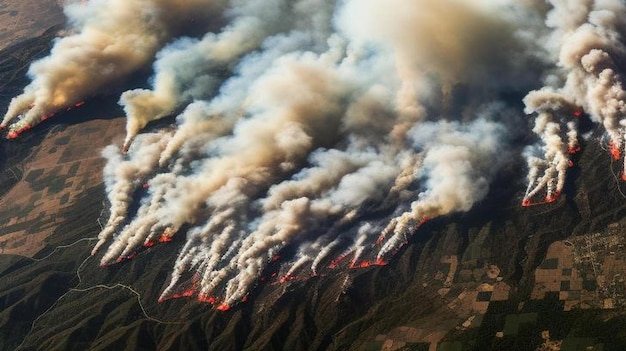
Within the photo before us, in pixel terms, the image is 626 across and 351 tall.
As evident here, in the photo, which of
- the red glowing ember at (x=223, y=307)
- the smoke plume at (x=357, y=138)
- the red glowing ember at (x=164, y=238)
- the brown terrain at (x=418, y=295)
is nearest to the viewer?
the brown terrain at (x=418, y=295)

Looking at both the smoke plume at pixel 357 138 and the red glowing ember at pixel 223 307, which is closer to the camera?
the red glowing ember at pixel 223 307

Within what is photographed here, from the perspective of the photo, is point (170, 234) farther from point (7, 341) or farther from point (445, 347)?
point (445, 347)

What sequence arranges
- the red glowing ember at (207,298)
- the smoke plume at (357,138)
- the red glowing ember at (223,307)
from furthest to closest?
the smoke plume at (357,138) < the red glowing ember at (207,298) < the red glowing ember at (223,307)

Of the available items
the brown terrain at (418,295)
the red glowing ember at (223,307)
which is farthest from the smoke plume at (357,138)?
the brown terrain at (418,295)

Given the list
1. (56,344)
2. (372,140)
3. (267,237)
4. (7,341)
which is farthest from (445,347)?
(7,341)

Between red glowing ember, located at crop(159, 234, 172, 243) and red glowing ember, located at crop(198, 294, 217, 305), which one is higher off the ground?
red glowing ember, located at crop(159, 234, 172, 243)

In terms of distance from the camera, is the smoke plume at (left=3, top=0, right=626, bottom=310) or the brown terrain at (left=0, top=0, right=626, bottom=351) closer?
the brown terrain at (left=0, top=0, right=626, bottom=351)

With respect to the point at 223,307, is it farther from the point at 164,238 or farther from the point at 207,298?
the point at 164,238

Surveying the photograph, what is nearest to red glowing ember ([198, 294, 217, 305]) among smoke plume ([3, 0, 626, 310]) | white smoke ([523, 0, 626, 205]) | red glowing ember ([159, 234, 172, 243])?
smoke plume ([3, 0, 626, 310])

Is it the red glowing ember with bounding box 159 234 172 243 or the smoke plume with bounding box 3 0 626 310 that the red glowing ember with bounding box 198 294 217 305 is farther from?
the red glowing ember with bounding box 159 234 172 243

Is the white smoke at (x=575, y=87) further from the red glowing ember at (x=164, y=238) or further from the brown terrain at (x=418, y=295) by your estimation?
the red glowing ember at (x=164, y=238)

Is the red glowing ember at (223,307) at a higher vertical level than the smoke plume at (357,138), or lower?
lower
